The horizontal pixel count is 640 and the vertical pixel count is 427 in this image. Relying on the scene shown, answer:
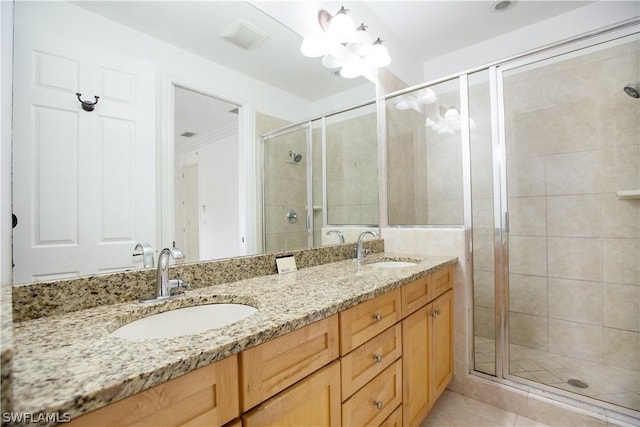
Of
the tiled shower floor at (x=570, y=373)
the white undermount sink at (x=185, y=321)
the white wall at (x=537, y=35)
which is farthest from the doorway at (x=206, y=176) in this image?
the white wall at (x=537, y=35)

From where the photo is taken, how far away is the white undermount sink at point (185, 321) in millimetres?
788

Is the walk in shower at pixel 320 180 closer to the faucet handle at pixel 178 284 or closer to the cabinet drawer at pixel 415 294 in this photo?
the faucet handle at pixel 178 284

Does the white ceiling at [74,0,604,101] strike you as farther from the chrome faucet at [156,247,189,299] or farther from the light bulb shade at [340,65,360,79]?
the chrome faucet at [156,247,189,299]

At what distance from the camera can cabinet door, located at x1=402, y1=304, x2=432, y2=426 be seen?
3.97ft

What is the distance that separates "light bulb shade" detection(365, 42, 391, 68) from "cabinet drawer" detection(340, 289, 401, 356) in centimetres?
158

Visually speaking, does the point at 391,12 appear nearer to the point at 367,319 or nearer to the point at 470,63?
the point at 470,63

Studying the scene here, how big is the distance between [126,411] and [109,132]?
78 centimetres

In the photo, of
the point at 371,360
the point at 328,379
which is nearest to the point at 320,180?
the point at 371,360

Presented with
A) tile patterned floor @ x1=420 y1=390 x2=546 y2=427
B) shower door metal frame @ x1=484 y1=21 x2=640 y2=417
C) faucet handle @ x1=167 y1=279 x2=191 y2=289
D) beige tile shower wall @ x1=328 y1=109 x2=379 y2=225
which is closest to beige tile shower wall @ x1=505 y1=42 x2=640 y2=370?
shower door metal frame @ x1=484 y1=21 x2=640 y2=417

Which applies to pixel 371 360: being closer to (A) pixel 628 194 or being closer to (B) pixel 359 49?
(B) pixel 359 49

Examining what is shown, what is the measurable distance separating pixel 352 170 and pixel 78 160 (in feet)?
5.01

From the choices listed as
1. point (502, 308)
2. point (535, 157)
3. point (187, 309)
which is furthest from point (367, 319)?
point (535, 157)

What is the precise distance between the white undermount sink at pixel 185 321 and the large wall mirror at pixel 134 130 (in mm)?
220

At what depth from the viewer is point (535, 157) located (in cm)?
217
